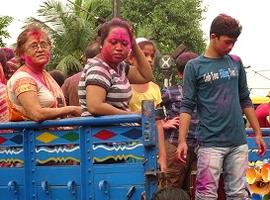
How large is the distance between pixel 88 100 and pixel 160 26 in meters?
27.4

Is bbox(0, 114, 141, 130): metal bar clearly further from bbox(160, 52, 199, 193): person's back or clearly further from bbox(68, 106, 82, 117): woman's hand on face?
bbox(160, 52, 199, 193): person's back

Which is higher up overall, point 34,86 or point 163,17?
point 163,17

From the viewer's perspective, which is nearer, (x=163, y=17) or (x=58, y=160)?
(x=58, y=160)

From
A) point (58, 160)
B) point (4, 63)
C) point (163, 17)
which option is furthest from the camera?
point (163, 17)

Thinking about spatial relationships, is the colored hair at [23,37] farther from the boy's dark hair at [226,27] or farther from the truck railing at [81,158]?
the boy's dark hair at [226,27]

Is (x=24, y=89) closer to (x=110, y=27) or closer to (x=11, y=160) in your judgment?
(x=11, y=160)

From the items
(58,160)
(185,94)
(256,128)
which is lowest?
(58,160)

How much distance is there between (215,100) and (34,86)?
3.79 feet

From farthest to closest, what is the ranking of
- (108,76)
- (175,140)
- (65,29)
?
(65,29)
(175,140)
(108,76)

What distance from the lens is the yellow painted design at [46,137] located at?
12.5ft

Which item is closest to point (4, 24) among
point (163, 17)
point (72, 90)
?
point (163, 17)

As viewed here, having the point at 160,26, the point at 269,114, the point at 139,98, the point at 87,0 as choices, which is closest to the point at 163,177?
the point at 139,98

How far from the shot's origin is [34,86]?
13.4ft

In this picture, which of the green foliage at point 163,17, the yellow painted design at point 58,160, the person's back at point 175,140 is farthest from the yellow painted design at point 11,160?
the green foliage at point 163,17
